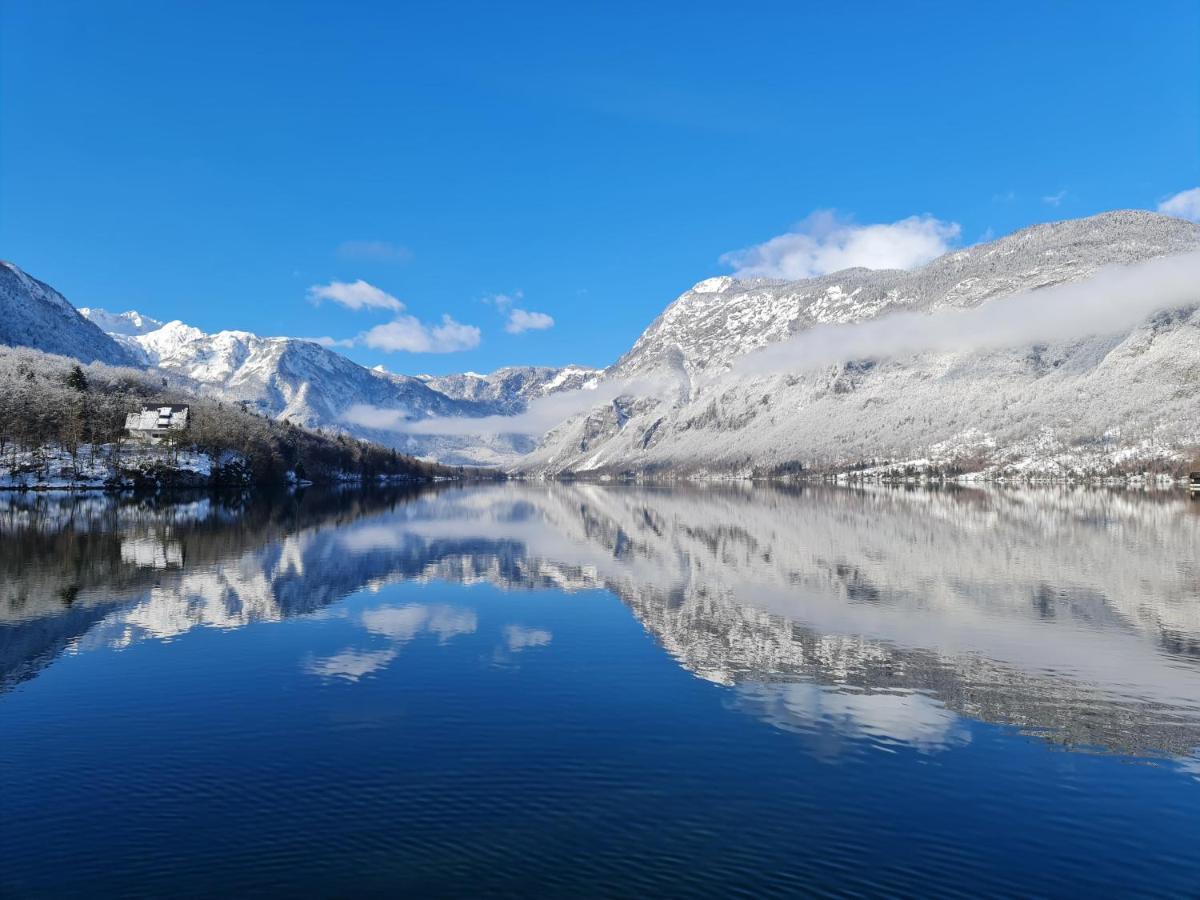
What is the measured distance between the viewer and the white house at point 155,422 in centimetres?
18200

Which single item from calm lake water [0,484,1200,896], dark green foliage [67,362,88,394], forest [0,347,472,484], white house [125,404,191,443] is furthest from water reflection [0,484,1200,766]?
dark green foliage [67,362,88,394]

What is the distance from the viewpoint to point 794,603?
44531 mm

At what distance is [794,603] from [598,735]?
81.0 feet

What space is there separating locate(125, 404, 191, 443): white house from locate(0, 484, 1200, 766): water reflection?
300 feet

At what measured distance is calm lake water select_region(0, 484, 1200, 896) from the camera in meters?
15.2

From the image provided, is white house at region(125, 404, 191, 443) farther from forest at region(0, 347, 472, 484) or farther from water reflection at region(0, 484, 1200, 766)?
water reflection at region(0, 484, 1200, 766)

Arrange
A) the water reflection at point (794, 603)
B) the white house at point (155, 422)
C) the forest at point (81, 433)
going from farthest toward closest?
the white house at point (155, 422)
the forest at point (81, 433)
the water reflection at point (794, 603)

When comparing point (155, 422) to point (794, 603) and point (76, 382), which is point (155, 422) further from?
point (794, 603)

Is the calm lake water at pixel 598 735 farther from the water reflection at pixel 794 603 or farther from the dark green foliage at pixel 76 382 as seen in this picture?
the dark green foliage at pixel 76 382

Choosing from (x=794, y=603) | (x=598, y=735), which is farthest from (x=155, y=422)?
(x=598, y=735)

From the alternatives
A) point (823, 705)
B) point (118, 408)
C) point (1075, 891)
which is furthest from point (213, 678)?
point (118, 408)

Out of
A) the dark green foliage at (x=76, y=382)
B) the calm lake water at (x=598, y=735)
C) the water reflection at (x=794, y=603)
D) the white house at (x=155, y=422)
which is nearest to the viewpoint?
the calm lake water at (x=598, y=735)

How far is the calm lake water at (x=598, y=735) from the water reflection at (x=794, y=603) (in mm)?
275

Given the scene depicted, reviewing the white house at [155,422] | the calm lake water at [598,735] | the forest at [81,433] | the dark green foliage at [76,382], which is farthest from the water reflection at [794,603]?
the dark green foliage at [76,382]
